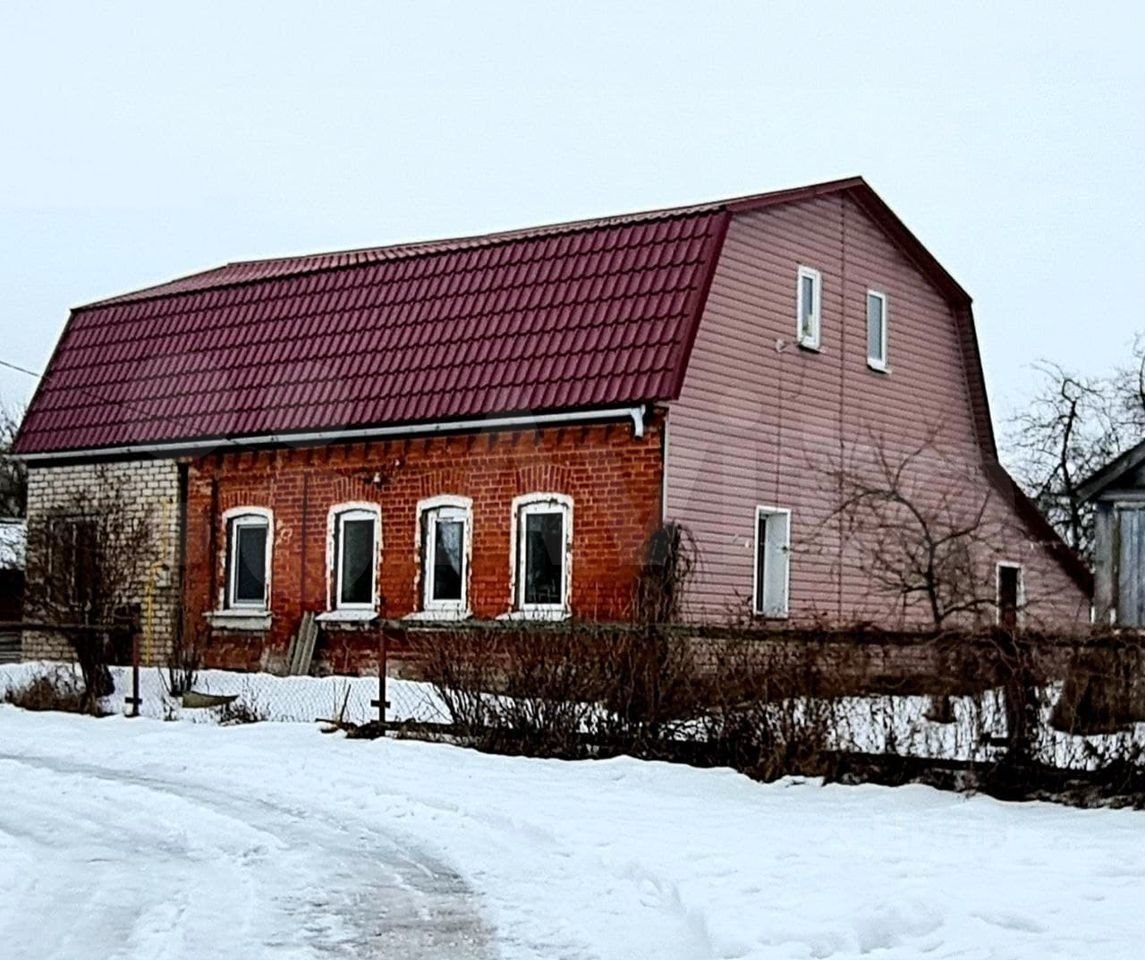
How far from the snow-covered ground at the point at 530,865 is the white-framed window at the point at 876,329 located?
12839 millimetres

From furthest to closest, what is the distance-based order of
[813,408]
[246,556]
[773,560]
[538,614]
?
1. [246,556]
2. [813,408]
3. [773,560]
4. [538,614]

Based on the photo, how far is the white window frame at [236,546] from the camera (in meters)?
26.5

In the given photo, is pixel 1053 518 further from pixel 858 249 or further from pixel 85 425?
pixel 85 425

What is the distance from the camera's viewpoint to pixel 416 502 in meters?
24.8

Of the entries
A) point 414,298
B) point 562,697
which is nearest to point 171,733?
point 562,697

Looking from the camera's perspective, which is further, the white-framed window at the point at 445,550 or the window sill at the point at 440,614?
the white-framed window at the point at 445,550

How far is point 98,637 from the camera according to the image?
22.7 metres

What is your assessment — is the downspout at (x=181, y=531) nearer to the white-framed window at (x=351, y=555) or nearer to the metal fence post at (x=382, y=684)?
the white-framed window at (x=351, y=555)

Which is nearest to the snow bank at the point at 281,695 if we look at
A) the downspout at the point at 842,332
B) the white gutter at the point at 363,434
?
the white gutter at the point at 363,434

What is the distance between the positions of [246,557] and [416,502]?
3641 mm

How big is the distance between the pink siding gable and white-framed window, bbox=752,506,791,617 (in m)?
0.15

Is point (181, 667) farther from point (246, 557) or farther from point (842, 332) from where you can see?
point (842, 332)

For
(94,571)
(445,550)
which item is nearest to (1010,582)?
(445,550)

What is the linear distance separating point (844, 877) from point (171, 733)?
405 inches
